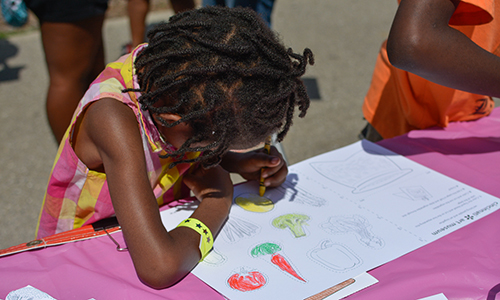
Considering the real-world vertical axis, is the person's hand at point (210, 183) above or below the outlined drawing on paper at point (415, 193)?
below

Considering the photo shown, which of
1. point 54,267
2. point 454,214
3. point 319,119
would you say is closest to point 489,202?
point 454,214

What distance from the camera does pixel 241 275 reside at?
2.74ft

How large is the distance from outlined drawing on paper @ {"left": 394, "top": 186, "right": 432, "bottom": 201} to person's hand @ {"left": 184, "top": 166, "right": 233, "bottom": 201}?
17.8 inches

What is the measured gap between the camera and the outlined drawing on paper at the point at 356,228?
0.91 metres

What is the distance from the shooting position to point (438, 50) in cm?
97

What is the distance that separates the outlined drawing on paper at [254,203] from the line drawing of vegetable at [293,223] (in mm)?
58

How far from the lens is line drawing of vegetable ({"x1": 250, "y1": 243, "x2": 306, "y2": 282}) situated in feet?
2.75

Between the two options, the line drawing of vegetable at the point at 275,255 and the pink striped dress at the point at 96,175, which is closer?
the line drawing of vegetable at the point at 275,255

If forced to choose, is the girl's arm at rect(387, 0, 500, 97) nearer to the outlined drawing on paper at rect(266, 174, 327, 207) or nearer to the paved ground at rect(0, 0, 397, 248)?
the outlined drawing on paper at rect(266, 174, 327, 207)

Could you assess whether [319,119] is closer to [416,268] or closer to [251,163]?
[251,163]

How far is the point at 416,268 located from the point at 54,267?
0.73m

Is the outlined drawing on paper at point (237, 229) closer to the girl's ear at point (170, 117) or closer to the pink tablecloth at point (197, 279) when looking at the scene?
the pink tablecloth at point (197, 279)

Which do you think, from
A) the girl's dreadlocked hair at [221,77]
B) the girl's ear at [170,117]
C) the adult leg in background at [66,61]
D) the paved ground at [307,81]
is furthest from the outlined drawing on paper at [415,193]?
the paved ground at [307,81]

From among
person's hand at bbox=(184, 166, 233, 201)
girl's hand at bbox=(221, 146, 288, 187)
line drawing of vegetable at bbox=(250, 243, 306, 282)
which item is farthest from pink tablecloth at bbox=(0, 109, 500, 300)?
girl's hand at bbox=(221, 146, 288, 187)
